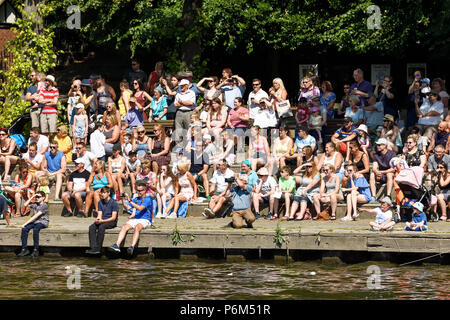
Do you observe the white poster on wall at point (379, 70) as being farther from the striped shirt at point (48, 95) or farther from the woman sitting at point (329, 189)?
the woman sitting at point (329, 189)

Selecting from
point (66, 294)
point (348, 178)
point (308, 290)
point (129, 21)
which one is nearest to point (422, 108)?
point (348, 178)

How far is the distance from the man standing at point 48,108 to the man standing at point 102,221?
4906 mm

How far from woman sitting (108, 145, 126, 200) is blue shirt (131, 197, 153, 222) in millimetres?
1663

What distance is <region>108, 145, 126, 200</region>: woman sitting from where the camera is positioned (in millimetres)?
20359

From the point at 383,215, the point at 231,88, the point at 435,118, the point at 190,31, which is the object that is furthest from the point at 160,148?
the point at 190,31

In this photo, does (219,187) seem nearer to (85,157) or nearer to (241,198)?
(241,198)

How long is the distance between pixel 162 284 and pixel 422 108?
7.92 m

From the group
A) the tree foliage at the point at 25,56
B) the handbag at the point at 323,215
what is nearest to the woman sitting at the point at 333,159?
the handbag at the point at 323,215

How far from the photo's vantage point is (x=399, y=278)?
16.6 metres

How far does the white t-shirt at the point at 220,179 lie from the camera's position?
19859mm

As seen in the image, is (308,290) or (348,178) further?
(348,178)

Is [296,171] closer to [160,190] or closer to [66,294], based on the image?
[160,190]

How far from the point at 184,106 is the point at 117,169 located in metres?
2.57

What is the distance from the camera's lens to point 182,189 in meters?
20.1
